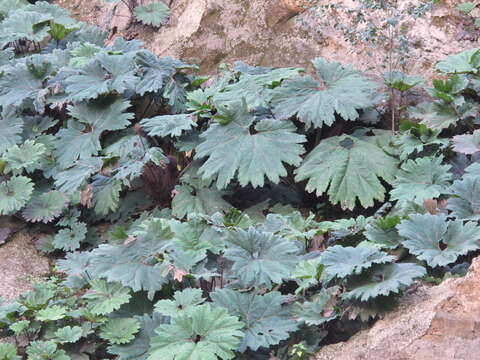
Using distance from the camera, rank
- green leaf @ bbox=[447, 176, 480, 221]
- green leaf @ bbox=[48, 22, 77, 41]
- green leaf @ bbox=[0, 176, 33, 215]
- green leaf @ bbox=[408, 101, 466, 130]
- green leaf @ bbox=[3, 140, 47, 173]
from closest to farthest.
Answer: green leaf @ bbox=[447, 176, 480, 221] → green leaf @ bbox=[408, 101, 466, 130] → green leaf @ bbox=[0, 176, 33, 215] → green leaf @ bbox=[3, 140, 47, 173] → green leaf @ bbox=[48, 22, 77, 41]

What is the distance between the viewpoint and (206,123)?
488 centimetres

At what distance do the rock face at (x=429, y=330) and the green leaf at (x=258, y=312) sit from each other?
0.73 feet

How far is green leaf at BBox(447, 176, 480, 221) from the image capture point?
3574mm

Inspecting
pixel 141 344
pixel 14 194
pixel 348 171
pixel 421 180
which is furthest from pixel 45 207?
pixel 421 180

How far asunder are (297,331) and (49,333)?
4.35 ft

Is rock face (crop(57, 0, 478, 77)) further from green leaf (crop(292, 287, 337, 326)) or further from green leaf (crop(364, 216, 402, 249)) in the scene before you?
green leaf (crop(292, 287, 337, 326))

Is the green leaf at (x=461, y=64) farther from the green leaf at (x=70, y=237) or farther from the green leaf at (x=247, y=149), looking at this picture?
the green leaf at (x=70, y=237)

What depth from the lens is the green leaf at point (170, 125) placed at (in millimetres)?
4590

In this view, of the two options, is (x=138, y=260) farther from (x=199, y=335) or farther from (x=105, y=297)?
(x=199, y=335)

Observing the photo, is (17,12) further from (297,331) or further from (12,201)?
(297,331)

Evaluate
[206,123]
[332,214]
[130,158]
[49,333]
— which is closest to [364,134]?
[332,214]

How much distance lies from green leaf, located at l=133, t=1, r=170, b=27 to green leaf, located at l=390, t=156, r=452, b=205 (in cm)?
290

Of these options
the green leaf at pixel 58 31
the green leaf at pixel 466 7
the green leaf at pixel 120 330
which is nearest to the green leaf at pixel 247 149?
the green leaf at pixel 120 330

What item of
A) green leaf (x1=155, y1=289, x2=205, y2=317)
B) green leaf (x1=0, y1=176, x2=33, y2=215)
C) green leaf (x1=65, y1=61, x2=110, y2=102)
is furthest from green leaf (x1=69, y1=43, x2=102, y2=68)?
green leaf (x1=155, y1=289, x2=205, y2=317)
